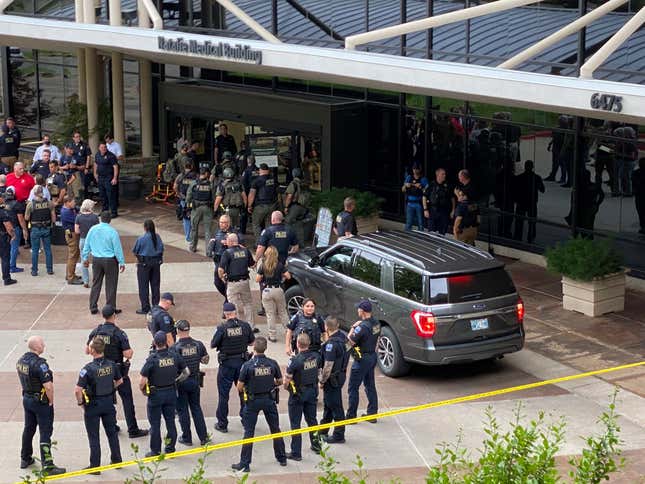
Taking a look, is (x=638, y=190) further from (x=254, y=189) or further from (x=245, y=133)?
(x=245, y=133)

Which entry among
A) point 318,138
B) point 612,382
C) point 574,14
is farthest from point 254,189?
point 612,382

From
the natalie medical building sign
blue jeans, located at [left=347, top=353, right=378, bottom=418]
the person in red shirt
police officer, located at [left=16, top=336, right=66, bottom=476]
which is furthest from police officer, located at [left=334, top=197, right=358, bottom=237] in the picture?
police officer, located at [left=16, top=336, right=66, bottom=476]

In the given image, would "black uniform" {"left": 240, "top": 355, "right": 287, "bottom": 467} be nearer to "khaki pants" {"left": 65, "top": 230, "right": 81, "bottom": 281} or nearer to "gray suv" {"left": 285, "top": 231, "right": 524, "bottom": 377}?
"gray suv" {"left": 285, "top": 231, "right": 524, "bottom": 377}

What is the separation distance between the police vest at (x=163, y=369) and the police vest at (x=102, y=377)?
0.39 m

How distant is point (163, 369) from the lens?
11758 millimetres

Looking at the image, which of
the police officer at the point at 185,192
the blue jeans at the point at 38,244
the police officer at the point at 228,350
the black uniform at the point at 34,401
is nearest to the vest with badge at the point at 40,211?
the blue jeans at the point at 38,244

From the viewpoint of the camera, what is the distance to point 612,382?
14.3m

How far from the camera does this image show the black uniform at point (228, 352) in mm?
12641

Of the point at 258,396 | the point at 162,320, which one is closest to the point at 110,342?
the point at 162,320

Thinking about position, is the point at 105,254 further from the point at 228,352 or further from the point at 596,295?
the point at 596,295

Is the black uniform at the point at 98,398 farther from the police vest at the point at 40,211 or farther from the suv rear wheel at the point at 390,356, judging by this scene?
the police vest at the point at 40,211

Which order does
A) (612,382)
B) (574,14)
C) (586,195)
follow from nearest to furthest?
(612,382)
(574,14)
(586,195)

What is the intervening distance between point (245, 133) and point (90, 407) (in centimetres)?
1343

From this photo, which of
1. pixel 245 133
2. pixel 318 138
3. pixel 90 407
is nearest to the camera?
pixel 90 407
